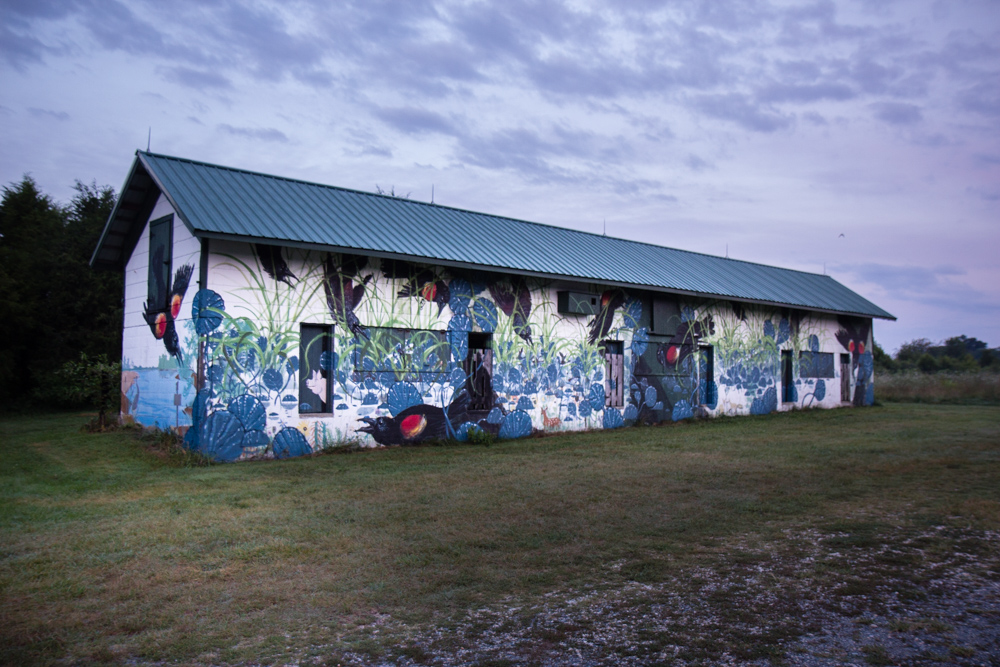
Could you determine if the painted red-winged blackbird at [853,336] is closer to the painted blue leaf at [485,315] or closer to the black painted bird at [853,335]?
the black painted bird at [853,335]

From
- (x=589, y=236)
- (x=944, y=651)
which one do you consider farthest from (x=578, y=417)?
(x=944, y=651)

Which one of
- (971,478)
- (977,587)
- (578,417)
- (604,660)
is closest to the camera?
(604,660)

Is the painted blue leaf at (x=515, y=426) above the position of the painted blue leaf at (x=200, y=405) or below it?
below

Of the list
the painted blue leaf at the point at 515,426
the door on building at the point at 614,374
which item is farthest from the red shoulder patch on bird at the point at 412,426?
the door on building at the point at 614,374

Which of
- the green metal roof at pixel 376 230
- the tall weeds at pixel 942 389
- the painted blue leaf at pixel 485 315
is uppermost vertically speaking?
the green metal roof at pixel 376 230

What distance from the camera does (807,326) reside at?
74.2ft

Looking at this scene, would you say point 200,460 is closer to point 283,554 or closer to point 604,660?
point 283,554

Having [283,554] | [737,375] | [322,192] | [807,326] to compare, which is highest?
[322,192]

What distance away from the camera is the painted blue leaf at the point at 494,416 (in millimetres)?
14266

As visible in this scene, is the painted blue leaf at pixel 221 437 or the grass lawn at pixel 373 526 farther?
the painted blue leaf at pixel 221 437

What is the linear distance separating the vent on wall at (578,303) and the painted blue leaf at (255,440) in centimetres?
704

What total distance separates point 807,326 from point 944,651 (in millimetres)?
20633

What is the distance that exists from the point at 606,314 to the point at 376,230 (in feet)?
19.6

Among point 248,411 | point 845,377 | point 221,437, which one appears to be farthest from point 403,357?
point 845,377
